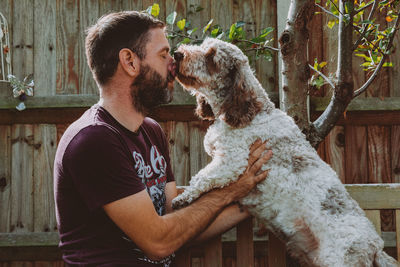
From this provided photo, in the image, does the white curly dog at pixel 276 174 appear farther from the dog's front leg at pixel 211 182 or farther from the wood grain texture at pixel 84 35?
the wood grain texture at pixel 84 35

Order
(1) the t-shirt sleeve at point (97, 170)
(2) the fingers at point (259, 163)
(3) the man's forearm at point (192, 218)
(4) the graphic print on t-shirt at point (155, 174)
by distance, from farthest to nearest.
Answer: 1. (2) the fingers at point (259, 163)
2. (4) the graphic print on t-shirt at point (155, 174)
3. (3) the man's forearm at point (192, 218)
4. (1) the t-shirt sleeve at point (97, 170)

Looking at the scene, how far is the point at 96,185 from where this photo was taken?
188 centimetres

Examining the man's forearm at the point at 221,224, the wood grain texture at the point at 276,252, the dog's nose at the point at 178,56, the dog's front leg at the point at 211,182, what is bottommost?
the wood grain texture at the point at 276,252

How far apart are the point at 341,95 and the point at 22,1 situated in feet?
10.2

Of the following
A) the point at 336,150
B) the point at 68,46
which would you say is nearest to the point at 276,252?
the point at 336,150

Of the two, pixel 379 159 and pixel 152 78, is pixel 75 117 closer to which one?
pixel 152 78

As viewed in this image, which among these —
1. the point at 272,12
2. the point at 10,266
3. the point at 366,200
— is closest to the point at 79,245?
the point at 366,200

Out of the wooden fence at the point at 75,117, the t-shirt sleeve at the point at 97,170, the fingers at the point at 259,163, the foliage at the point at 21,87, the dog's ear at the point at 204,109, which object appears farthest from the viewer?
the wooden fence at the point at 75,117

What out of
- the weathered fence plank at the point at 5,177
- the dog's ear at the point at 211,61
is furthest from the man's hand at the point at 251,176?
the weathered fence plank at the point at 5,177

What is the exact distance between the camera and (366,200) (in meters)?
2.24

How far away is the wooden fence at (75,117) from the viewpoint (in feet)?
12.8

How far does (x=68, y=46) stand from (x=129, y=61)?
2.03 metres

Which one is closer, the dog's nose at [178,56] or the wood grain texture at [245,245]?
the wood grain texture at [245,245]

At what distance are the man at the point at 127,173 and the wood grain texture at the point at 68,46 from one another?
180 cm
